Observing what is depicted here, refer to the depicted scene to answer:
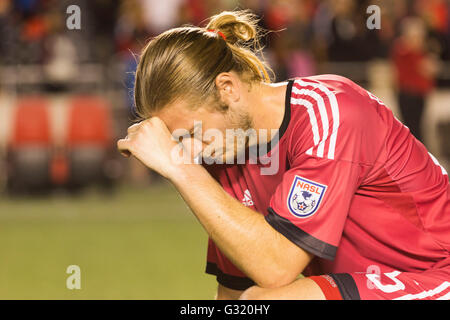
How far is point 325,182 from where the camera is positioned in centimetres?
270

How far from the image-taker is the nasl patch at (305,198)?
8.86 ft

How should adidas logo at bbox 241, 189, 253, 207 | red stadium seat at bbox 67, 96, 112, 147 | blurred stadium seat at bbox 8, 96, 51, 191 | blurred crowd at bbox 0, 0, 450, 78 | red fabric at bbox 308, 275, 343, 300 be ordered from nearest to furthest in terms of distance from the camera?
red fabric at bbox 308, 275, 343, 300, adidas logo at bbox 241, 189, 253, 207, blurred stadium seat at bbox 8, 96, 51, 191, red stadium seat at bbox 67, 96, 112, 147, blurred crowd at bbox 0, 0, 450, 78

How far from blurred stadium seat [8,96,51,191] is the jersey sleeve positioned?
23.2 ft

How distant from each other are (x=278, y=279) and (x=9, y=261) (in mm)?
3838

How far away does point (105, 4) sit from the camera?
40.0 ft

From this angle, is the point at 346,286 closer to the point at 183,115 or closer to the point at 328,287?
the point at 328,287

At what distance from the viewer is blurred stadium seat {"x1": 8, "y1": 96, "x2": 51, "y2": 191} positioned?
9430mm

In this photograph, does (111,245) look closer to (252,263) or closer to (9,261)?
(9,261)

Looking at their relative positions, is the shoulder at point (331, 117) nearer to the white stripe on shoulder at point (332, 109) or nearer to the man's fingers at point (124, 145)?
the white stripe on shoulder at point (332, 109)

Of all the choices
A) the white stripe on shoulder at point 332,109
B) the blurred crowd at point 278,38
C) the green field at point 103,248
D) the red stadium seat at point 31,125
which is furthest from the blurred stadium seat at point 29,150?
the white stripe on shoulder at point 332,109

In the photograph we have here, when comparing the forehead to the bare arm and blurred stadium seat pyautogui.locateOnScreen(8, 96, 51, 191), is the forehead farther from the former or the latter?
blurred stadium seat pyautogui.locateOnScreen(8, 96, 51, 191)

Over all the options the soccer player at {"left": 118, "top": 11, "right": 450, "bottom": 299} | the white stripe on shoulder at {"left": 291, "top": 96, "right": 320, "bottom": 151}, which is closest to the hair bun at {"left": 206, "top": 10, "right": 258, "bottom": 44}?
the soccer player at {"left": 118, "top": 11, "right": 450, "bottom": 299}

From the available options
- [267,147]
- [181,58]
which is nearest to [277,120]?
[267,147]

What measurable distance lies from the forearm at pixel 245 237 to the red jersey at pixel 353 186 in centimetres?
5
